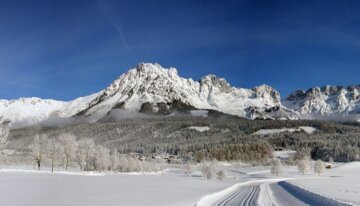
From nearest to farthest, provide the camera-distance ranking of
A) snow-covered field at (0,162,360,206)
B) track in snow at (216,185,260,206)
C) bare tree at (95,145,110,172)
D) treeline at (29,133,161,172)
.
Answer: snow-covered field at (0,162,360,206) < track in snow at (216,185,260,206) < treeline at (29,133,161,172) < bare tree at (95,145,110,172)

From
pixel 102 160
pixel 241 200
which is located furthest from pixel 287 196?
pixel 102 160

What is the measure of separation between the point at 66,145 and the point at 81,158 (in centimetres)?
1149

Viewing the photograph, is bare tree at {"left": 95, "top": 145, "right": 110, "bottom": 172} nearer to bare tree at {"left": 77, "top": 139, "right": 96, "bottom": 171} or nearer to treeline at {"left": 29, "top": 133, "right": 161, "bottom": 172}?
treeline at {"left": 29, "top": 133, "right": 161, "bottom": 172}

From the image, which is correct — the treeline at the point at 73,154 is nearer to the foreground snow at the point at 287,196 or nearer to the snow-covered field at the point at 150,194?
the snow-covered field at the point at 150,194

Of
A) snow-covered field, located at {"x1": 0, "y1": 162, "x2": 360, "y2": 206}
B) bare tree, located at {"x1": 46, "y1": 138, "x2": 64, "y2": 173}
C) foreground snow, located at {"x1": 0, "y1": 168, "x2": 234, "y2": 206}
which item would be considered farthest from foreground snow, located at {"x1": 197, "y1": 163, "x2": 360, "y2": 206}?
bare tree, located at {"x1": 46, "y1": 138, "x2": 64, "y2": 173}

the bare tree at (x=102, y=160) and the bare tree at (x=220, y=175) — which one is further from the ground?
the bare tree at (x=102, y=160)

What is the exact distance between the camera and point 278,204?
163 ft

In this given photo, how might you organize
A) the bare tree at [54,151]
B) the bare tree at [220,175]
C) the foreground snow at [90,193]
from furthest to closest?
the bare tree at [220,175] → the bare tree at [54,151] → the foreground snow at [90,193]

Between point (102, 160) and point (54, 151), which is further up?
point (54, 151)

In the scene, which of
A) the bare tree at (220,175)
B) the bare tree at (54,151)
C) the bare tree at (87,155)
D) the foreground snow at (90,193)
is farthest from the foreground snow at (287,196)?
the bare tree at (87,155)

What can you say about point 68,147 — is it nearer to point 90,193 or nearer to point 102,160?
point 102,160

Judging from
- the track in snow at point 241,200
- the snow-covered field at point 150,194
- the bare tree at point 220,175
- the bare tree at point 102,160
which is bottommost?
the track in snow at point 241,200

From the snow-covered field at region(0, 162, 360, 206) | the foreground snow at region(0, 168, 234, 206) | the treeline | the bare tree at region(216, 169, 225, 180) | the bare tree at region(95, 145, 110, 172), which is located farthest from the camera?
the bare tree at region(95, 145, 110, 172)

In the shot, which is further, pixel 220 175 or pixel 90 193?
pixel 220 175
